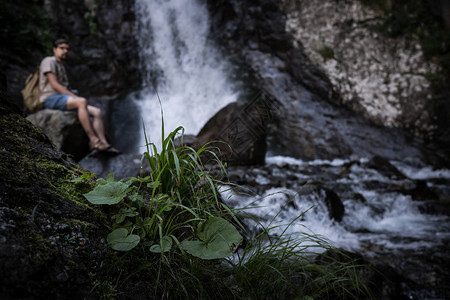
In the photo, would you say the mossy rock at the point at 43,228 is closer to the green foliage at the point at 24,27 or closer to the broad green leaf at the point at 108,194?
the broad green leaf at the point at 108,194

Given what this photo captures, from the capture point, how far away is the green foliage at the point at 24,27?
27.5 ft

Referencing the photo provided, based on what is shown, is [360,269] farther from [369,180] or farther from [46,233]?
[369,180]

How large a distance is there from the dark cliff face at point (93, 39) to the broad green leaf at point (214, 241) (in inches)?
433

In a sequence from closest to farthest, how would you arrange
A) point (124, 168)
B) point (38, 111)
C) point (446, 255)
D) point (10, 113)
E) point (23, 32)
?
point (10, 113) → point (446, 255) → point (124, 168) → point (38, 111) → point (23, 32)

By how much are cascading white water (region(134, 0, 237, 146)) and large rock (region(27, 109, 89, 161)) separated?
5.96 m

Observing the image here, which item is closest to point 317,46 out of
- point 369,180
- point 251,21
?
point 251,21

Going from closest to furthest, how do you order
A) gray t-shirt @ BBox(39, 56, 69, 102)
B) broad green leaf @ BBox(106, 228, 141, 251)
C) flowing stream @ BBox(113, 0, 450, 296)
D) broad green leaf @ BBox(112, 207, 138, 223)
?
broad green leaf @ BBox(106, 228, 141, 251) < broad green leaf @ BBox(112, 207, 138, 223) < flowing stream @ BBox(113, 0, 450, 296) < gray t-shirt @ BBox(39, 56, 69, 102)

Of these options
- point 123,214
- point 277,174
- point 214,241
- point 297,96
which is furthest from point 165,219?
point 297,96

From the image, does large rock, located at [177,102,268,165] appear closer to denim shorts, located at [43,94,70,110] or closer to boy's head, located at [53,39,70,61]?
denim shorts, located at [43,94,70,110]

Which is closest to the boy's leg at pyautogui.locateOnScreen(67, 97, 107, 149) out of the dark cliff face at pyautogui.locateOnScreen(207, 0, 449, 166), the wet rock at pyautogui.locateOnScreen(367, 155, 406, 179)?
the dark cliff face at pyautogui.locateOnScreen(207, 0, 449, 166)

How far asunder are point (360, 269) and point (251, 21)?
10420 millimetres

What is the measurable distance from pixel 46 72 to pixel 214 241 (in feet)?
14.9

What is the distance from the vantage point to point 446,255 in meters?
2.83

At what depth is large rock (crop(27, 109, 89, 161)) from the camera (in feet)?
14.3
